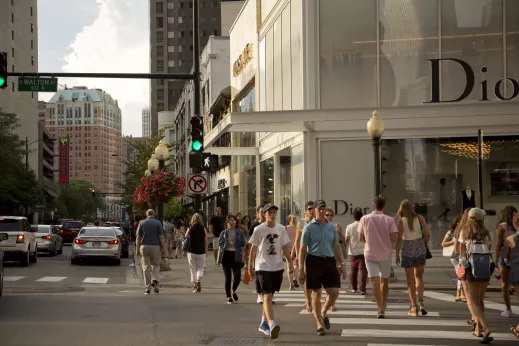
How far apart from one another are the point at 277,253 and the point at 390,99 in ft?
52.2

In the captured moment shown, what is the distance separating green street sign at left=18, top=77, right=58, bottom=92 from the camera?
23219 millimetres

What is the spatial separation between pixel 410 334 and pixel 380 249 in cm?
214

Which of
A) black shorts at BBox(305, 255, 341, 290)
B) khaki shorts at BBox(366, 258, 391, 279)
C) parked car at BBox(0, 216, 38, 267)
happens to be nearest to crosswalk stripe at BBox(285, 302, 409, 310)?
khaki shorts at BBox(366, 258, 391, 279)

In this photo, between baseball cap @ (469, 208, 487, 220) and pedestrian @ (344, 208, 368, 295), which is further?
pedestrian @ (344, 208, 368, 295)

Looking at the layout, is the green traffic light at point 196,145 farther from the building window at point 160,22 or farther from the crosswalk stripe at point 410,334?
Result: the building window at point 160,22

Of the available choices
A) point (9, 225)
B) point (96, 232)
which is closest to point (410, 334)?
point (9, 225)

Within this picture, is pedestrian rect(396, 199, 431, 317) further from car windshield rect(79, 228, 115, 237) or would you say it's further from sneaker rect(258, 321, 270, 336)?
car windshield rect(79, 228, 115, 237)

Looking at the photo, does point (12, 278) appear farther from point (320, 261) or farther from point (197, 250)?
point (320, 261)

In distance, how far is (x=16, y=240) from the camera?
96.7 feet

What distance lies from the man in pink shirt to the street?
1.57 feet

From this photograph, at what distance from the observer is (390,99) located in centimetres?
2733

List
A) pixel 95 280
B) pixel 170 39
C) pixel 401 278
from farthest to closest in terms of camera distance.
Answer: pixel 170 39 < pixel 95 280 < pixel 401 278

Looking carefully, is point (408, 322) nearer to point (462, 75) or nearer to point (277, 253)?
point (277, 253)

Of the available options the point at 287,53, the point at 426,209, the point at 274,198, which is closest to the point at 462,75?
the point at 426,209
